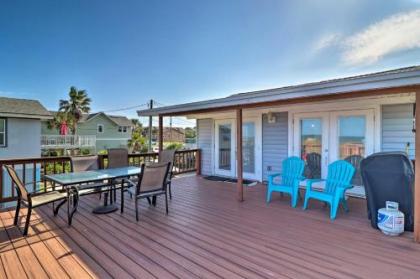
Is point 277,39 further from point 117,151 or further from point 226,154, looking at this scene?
point 117,151

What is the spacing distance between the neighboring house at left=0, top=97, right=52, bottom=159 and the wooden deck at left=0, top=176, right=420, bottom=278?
814cm

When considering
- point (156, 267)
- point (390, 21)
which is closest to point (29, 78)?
point (156, 267)

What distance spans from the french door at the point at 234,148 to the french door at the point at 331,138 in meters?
1.14

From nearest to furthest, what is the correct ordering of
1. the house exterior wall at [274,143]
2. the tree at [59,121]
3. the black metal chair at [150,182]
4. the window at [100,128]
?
the black metal chair at [150,182] → the house exterior wall at [274,143] → the tree at [59,121] → the window at [100,128]

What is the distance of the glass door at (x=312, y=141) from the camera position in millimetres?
5402

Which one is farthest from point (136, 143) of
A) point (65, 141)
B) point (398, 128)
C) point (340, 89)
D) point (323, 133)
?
point (340, 89)

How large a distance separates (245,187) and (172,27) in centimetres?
546

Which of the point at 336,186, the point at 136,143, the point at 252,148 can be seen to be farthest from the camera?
the point at 136,143

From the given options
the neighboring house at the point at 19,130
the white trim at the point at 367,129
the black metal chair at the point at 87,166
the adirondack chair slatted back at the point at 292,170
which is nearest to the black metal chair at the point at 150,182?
the black metal chair at the point at 87,166

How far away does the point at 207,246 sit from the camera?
2.71 metres

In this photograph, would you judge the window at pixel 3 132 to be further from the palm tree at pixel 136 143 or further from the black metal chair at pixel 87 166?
the palm tree at pixel 136 143

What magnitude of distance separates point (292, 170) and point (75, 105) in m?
23.6

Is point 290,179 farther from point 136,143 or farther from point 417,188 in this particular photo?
point 136,143

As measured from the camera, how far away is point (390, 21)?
582 centimetres
